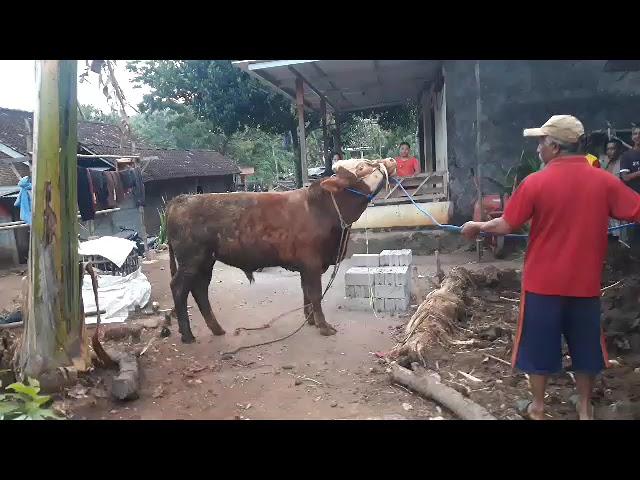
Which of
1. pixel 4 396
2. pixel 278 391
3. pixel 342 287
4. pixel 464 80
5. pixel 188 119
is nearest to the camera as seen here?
pixel 4 396

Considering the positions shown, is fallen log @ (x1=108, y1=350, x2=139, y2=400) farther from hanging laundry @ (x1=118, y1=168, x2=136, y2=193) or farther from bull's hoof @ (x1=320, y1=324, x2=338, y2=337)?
hanging laundry @ (x1=118, y1=168, x2=136, y2=193)

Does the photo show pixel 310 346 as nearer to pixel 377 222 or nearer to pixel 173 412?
pixel 173 412

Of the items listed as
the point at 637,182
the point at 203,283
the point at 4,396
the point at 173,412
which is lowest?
the point at 173,412

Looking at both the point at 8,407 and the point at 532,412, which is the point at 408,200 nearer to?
the point at 532,412

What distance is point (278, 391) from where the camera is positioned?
4320mm

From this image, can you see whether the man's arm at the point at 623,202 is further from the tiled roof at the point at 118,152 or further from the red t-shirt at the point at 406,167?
the tiled roof at the point at 118,152

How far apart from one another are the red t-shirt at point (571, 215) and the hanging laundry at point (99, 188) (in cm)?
851

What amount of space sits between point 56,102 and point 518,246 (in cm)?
718

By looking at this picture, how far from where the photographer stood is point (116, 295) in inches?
273

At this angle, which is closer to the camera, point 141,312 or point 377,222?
point 141,312

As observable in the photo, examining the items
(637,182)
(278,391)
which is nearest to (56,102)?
(278,391)

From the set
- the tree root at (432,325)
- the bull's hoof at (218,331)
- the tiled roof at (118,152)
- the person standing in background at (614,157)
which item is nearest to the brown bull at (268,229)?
the bull's hoof at (218,331)

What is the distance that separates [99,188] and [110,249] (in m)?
2.91

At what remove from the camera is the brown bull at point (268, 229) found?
5672mm
